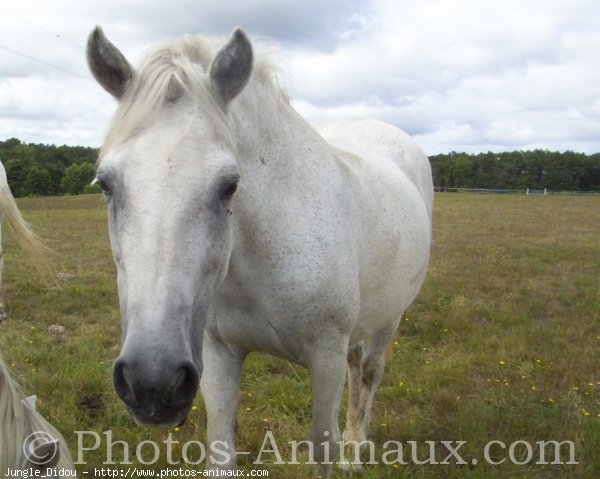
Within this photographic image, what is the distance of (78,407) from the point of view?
152 inches

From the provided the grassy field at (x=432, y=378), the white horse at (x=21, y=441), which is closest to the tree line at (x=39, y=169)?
the grassy field at (x=432, y=378)

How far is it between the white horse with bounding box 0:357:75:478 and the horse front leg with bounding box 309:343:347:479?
3.61 ft

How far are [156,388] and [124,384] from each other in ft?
0.41

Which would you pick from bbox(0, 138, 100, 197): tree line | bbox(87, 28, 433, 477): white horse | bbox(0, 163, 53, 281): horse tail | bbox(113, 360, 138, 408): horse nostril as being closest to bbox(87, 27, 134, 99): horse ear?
bbox(87, 28, 433, 477): white horse

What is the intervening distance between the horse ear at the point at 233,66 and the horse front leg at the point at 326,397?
1.22 m

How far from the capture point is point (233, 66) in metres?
1.81

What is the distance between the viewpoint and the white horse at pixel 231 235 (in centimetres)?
156

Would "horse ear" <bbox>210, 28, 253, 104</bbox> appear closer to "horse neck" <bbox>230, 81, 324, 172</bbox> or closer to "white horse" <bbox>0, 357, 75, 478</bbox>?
"horse neck" <bbox>230, 81, 324, 172</bbox>

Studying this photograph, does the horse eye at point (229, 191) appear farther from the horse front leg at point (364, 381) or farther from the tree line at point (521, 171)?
the tree line at point (521, 171)

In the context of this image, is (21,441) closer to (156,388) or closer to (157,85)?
(156,388)

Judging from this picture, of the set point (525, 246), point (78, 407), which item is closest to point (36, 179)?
point (525, 246)

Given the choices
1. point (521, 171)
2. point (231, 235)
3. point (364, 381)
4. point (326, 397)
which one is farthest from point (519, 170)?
point (231, 235)

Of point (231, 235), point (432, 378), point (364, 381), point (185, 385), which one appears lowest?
point (432, 378)

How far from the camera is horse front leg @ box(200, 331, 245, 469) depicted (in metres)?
2.62
